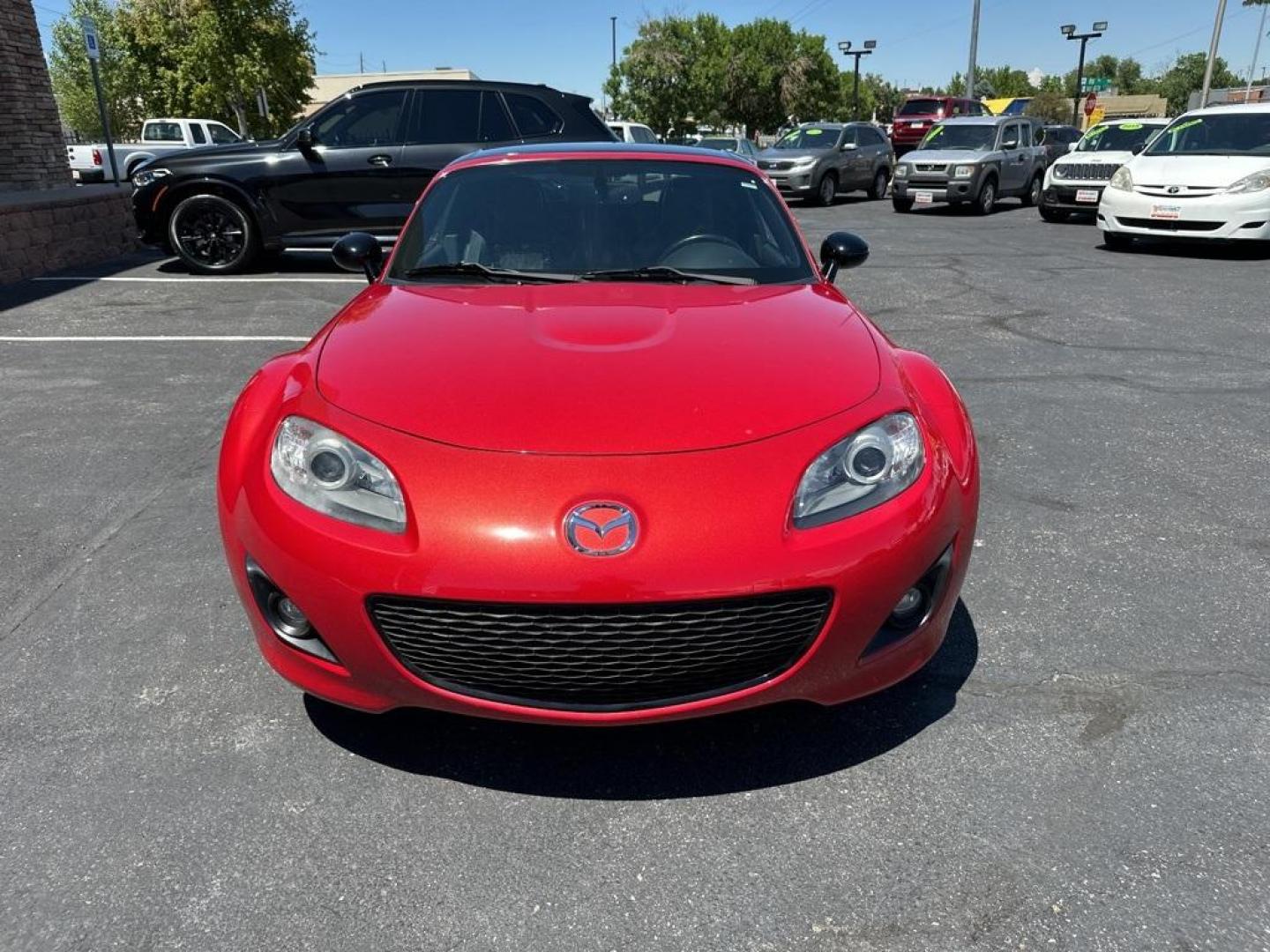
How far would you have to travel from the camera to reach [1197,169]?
1095 cm

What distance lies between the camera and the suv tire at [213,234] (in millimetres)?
9750

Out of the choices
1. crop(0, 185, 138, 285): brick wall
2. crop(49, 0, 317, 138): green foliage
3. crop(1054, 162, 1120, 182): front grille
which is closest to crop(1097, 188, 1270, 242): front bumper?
crop(1054, 162, 1120, 182): front grille

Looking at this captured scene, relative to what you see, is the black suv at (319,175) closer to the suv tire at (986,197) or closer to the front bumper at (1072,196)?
the front bumper at (1072,196)

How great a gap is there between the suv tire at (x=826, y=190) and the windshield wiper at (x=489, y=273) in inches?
638

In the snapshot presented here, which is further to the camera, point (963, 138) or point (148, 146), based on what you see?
point (148, 146)

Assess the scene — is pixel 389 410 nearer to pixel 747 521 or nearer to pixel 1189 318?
pixel 747 521

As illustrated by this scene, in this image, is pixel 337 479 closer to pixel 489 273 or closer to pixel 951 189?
pixel 489 273

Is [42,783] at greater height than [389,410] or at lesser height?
lesser

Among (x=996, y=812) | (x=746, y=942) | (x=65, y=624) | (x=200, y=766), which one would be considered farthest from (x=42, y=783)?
(x=996, y=812)

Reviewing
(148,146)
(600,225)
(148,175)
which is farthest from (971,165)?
(148,146)

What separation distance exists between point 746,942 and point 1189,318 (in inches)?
307

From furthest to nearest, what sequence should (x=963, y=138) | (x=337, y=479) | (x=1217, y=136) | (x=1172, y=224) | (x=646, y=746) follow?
(x=963, y=138) < (x=1217, y=136) < (x=1172, y=224) < (x=646, y=746) < (x=337, y=479)

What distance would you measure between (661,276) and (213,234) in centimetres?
817

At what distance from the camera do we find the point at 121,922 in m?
1.93
